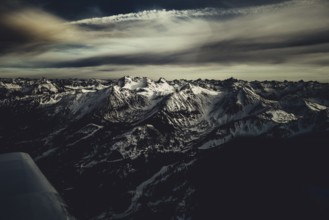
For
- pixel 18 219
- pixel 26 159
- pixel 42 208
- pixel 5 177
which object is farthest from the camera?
pixel 26 159

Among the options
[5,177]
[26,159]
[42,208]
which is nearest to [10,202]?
[42,208]

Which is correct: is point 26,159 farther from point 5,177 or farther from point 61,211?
point 61,211

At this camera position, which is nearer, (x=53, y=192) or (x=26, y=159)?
(x=53, y=192)

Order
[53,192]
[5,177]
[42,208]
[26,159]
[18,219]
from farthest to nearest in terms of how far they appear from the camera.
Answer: [26,159] < [5,177] < [53,192] < [42,208] < [18,219]

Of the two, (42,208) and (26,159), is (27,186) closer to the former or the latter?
(42,208)

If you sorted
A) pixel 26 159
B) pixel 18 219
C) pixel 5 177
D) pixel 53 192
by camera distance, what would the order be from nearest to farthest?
pixel 18 219 → pixel 53 192 → pixel 5 177 → pixel 26 159

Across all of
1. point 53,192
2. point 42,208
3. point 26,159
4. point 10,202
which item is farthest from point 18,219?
point 26,159

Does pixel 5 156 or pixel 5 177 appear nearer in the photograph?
pixel 5 177

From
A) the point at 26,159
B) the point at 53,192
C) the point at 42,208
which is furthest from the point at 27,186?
the point at 26,159

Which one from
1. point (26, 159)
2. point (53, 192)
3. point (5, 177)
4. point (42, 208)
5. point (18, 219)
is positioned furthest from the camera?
point (26, 159)
